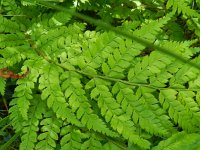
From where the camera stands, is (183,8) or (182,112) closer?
(182,112)

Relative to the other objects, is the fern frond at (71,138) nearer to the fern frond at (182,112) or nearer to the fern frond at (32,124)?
the fern frond at (32,124)

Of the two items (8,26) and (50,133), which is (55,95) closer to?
(50,133)

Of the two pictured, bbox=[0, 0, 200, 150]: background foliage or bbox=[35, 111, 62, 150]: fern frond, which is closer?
bbox=[0, 0, 200, 150]: background foliage

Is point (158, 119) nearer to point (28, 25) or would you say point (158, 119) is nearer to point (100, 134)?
point (100, 134)

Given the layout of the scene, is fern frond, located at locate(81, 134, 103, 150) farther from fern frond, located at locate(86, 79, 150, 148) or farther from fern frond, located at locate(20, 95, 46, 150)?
fern frond, located at locate(20, 95, 46, 150)

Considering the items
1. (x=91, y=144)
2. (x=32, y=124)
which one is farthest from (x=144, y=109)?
(x=32, y=124)

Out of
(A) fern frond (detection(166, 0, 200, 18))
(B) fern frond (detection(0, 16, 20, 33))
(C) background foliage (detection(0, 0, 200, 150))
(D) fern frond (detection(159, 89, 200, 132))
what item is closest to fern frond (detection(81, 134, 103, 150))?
(C) background foliage (detection(0, 0, 200, 150))

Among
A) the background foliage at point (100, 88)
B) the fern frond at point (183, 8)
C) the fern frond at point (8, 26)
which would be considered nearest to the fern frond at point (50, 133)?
the background foliage at point (100, 88)

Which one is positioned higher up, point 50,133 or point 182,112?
point 182,112

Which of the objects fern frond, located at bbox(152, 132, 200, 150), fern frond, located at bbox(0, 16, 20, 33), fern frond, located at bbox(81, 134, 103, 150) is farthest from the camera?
fern frond, located at bbox(0, 16, 20, 33)
